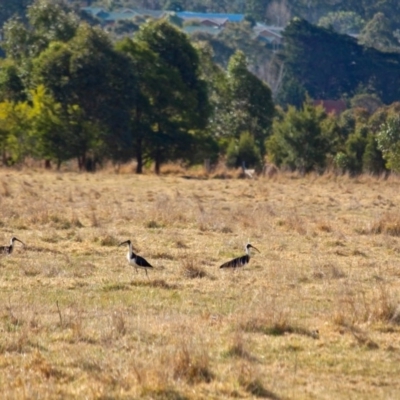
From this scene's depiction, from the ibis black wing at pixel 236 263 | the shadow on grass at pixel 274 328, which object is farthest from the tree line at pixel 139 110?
the shadow on grass at pixel 274 328

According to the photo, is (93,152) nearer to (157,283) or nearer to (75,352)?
(157,283)

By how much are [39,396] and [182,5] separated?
6853 inches

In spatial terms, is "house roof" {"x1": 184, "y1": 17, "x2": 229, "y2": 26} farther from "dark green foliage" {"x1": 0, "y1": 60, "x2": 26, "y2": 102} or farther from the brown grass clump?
the brown grass clump

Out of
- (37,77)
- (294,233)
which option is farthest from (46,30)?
(294,233)

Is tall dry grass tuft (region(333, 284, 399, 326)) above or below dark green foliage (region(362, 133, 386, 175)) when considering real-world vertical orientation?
above

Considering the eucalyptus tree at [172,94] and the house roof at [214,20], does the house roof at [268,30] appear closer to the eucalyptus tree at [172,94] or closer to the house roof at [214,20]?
the house roof at [214,20]

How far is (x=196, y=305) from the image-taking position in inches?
527

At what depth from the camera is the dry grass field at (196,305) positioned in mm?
9523

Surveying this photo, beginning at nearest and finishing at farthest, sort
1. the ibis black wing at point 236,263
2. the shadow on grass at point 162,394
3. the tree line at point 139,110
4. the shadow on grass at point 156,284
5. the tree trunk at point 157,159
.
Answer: the shadow on grass at point 162,394
the shadow on grass at point 156,284
the ibis black wing at point 236,263
the tree line at point 139,110
the tree trunk at point 157,159

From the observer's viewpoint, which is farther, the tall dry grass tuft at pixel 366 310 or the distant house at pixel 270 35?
the distant house at pixel 270 35

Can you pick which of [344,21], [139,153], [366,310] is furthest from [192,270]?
[344,21]

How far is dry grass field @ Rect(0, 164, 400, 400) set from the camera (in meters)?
9.52

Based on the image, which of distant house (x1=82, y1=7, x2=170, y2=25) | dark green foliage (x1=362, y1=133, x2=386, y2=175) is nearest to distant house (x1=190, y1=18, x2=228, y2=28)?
distant house (x1=82, y1=7, x2=170, y2=25)

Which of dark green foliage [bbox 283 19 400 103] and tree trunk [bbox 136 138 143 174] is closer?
tree trunk [bbox 136 138 143 174]
